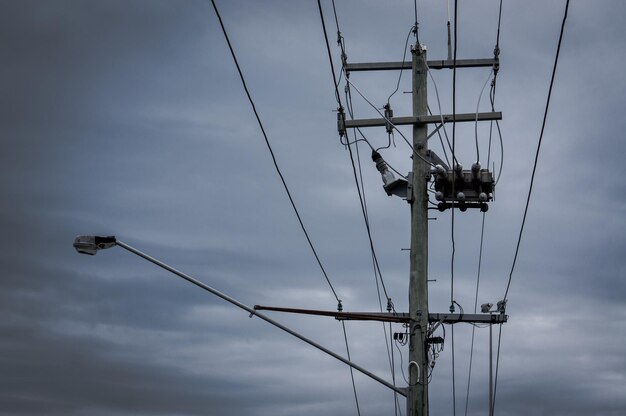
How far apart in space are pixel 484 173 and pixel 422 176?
109 cm

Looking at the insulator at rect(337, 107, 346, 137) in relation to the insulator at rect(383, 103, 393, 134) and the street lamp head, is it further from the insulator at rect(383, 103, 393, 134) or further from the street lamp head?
the street lamp head

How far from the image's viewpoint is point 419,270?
1658 cm

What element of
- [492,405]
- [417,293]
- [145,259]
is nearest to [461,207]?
[417,293]

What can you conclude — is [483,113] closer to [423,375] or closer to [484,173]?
[484,173]

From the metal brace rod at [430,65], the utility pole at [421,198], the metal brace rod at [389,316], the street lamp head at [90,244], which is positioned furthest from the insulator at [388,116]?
the street lamp head at [90,244]

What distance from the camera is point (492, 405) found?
1964 centimetres

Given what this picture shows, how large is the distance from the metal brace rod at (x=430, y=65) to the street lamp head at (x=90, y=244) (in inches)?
262

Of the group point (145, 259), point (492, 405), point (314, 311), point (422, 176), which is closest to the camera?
point (145, 259)

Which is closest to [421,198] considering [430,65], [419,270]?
[419,270]

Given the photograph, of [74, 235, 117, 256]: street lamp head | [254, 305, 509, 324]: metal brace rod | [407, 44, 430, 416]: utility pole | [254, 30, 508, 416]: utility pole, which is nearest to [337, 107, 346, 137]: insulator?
[254, 30, 508, 416]: utility pole

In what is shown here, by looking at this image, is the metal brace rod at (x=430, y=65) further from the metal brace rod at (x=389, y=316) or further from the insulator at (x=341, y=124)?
the metal brace rod at (x=389, y=316)

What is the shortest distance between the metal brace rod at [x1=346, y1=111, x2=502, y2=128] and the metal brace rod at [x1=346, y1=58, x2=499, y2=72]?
1.31 m

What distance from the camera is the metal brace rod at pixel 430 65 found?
18125 mm

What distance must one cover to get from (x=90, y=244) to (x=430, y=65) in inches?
301
